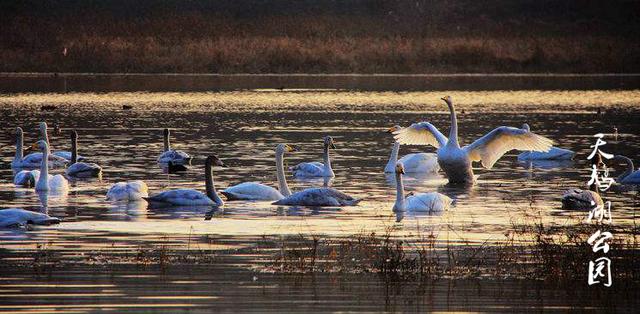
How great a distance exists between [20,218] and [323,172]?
844cm

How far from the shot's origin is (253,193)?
19.5m

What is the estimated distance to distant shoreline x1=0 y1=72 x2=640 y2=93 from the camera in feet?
209

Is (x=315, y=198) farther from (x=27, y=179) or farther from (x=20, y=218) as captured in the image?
(x=27, y=179)

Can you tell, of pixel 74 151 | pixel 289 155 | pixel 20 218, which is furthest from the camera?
pixel 289 155

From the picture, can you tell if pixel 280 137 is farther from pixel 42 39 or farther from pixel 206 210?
pixel 42 39

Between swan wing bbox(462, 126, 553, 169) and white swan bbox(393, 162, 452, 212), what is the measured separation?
439cm

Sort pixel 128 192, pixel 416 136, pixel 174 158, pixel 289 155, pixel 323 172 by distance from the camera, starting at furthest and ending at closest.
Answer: pixel 289 155 < pixel 174 158 < pixel 416 136 < pixel 323 172 < pixel 128 192

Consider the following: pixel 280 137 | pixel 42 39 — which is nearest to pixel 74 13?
pixel 42 39

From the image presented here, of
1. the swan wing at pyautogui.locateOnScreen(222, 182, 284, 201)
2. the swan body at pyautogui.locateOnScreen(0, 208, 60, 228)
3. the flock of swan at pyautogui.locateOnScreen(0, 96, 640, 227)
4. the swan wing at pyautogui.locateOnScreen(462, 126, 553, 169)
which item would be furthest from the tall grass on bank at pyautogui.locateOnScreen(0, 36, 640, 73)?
the swan body at pyautogui.locateOnScreen(0, 208, 60, 228)

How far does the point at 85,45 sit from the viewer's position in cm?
7256

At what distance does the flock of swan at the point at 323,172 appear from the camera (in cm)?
1831

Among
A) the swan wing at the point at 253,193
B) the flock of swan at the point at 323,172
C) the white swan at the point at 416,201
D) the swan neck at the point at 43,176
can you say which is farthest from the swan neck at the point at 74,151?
the white swan at the point at 416,201

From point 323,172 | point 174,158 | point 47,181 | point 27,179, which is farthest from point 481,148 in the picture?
point 27,179

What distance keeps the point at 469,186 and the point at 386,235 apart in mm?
7914
